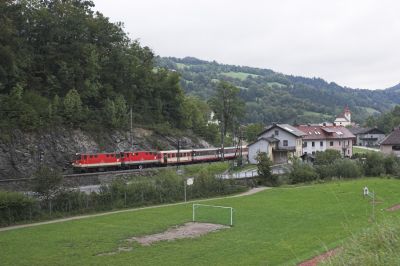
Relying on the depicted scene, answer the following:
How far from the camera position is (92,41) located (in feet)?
223

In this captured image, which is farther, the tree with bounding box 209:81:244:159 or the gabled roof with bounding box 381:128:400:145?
the tree with bounding box 209:81:244:159

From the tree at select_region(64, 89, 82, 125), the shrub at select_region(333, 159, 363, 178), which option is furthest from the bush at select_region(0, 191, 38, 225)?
the shrub at select_region(333, 159, 363, 178)

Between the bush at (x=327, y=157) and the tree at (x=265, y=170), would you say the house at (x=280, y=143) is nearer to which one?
the bush at (x=327, y=157)

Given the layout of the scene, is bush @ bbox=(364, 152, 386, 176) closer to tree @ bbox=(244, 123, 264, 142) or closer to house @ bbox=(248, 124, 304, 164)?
house @ bbox=(248, 124, 304, 164)

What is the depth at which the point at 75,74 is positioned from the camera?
6119 centimetres

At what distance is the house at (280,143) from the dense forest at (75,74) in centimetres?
1264

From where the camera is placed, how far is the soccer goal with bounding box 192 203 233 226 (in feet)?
113

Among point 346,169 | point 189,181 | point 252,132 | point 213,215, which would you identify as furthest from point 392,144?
point 213,215

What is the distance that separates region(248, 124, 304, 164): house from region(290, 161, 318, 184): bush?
1692cm

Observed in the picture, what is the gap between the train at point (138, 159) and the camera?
2000 inches

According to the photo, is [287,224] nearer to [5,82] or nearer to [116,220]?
[116,220]

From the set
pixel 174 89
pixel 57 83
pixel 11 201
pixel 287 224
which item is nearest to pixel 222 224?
pixel 287 224

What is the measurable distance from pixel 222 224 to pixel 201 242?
6174mm

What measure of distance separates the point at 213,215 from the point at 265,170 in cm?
2041
